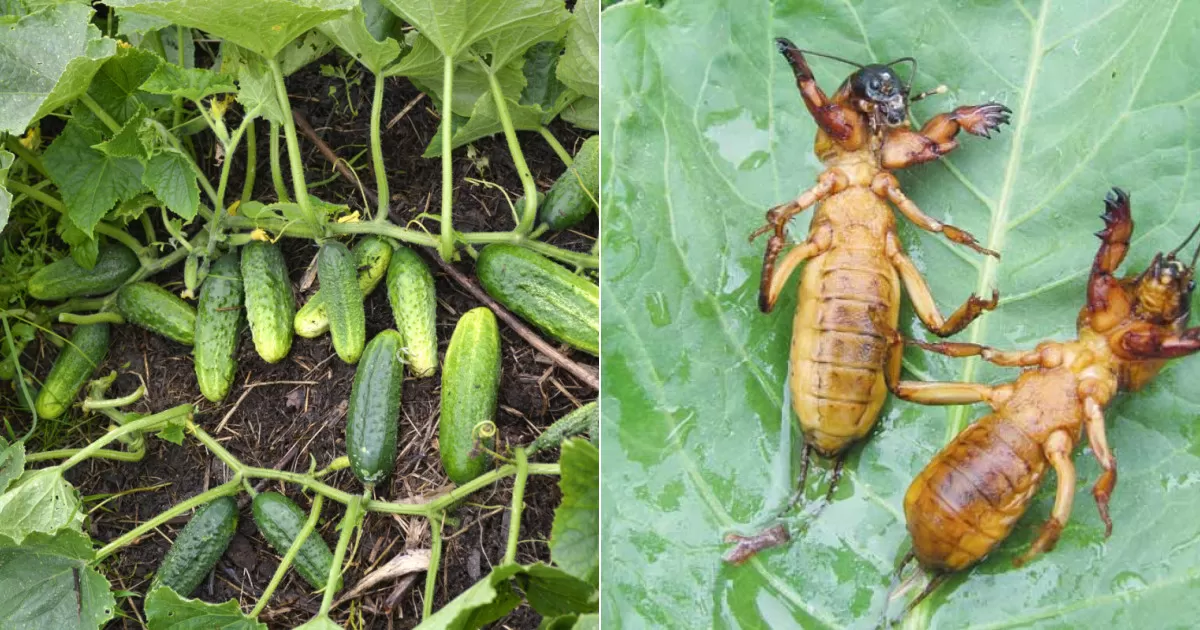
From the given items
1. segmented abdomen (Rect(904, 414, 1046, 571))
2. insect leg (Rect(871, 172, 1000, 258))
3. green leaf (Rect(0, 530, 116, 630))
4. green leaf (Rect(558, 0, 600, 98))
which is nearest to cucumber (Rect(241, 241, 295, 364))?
green leaf (Rect(0, 530, 116, 630))

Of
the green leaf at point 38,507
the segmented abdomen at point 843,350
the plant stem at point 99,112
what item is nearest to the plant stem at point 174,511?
the green leaf at point 38,507

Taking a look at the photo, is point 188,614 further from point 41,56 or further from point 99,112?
point 41,56

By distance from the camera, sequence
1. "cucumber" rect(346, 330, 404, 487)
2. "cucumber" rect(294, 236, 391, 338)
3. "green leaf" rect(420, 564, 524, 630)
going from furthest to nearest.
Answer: "cucumber" rect(294, 236, 391, 338) → "cucumber" rect(346, 330, 404, 487) → "green leaf" rect(420, 564, 524, 630)

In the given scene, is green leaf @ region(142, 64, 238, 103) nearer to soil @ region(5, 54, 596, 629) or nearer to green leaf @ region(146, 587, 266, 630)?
soil @ region(5, 54, 596, 629)

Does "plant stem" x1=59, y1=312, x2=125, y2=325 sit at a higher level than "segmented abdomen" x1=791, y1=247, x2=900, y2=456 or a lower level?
lower

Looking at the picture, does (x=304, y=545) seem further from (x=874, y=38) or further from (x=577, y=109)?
(x=874, y=38)

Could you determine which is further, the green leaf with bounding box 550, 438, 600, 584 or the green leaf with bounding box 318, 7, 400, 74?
the green leaf with bounding box 318, 7, 400, 74
